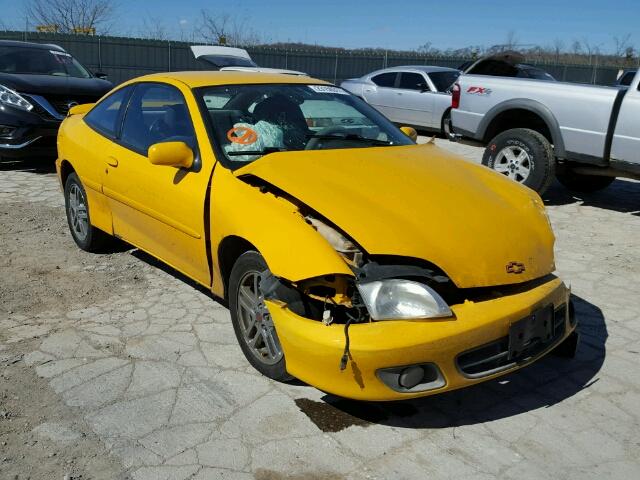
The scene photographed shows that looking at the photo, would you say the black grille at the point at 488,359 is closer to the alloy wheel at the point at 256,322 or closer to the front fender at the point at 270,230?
the front fender at the point at 270,230

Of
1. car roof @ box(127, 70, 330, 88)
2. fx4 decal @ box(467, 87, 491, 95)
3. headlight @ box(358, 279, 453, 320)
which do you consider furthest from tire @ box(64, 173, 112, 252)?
fx4 decal @ box(467, 87, 491, 95)

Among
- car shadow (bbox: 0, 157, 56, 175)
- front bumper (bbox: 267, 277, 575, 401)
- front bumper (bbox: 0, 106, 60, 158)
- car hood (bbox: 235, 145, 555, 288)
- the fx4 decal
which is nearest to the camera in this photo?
front bumper (bbox: 267, 277, 575, 401)

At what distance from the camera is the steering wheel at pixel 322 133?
411cm

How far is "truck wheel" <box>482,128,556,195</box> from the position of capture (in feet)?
24.8

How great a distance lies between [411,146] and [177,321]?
1978mm

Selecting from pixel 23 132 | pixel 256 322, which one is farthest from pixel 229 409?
pixel 23 132

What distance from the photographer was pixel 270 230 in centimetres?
326

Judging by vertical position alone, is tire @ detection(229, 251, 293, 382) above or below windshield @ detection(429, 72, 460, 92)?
below

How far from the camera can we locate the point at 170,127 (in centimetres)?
438

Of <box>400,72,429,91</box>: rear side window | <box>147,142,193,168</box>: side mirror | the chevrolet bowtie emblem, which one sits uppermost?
<box>400,72,429,91</box>: rear side window

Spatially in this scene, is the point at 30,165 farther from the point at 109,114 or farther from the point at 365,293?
the point at 365,293

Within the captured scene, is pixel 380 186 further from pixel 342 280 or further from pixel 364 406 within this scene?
pixel 364 406

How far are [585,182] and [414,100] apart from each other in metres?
5.93

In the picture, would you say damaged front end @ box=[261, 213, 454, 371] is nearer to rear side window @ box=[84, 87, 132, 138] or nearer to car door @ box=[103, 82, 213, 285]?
car door @ box=[103, 82, 213, 285]
